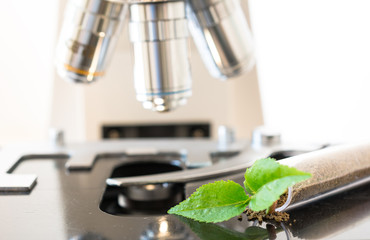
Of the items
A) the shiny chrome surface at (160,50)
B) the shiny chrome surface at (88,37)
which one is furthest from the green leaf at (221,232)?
the shiny chrome surface at (88,37)

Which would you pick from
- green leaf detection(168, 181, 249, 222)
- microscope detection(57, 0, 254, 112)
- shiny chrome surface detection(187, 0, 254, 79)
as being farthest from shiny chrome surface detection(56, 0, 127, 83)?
green leaf detection(168, 181, 249, 222)

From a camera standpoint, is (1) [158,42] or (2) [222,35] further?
(2) [222,35]

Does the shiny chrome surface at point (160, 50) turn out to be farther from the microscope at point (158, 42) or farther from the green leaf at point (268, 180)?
the green leaf at point (268, 180)

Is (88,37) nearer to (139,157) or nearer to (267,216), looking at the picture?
(139,157)

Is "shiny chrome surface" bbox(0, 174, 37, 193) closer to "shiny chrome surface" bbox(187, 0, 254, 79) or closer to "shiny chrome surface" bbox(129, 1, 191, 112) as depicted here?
"shiny chrome surface" bbox(129, 1, 191, 112)

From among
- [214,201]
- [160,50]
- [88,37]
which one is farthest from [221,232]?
[88,37]
